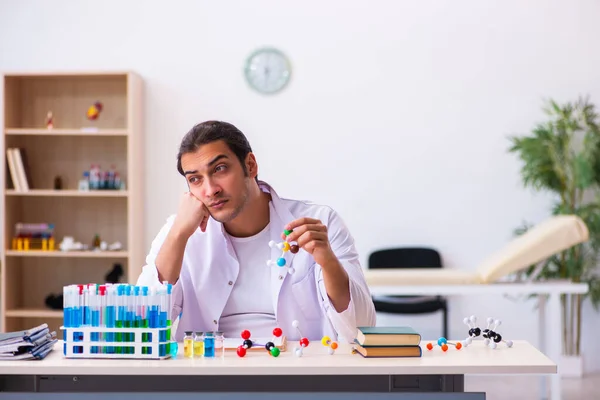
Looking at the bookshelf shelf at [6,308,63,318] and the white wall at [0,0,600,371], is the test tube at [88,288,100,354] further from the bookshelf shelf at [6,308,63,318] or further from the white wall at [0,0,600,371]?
the white wall at [0,0,600,371]

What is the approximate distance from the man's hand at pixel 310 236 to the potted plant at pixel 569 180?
326 cm

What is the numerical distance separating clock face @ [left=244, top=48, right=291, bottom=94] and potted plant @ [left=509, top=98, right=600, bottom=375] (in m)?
1.74

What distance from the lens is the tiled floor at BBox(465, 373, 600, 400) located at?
4.82 metres

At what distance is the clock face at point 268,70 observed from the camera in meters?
5.82

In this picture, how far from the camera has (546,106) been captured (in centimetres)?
575

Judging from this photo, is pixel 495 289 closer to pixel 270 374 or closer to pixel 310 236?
pixel 310 236

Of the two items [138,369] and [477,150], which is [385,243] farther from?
[138,369]

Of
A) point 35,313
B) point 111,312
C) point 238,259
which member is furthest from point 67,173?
point 111,312

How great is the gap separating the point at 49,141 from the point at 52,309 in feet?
4.10

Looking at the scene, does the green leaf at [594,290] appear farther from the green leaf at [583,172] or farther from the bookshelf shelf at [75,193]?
the bookshelf shelf at [75,193]

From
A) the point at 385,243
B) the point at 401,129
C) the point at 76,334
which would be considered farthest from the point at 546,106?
the point at 76,334

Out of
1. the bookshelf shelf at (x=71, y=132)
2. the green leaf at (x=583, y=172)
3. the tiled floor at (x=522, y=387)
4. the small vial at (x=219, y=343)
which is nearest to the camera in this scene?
the small vial at (x=219, y=343)

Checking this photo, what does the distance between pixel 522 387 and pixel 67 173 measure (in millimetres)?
3545

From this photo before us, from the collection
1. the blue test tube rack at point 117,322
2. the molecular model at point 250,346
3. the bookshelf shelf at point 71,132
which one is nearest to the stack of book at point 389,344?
the molecular model at point 250,346
